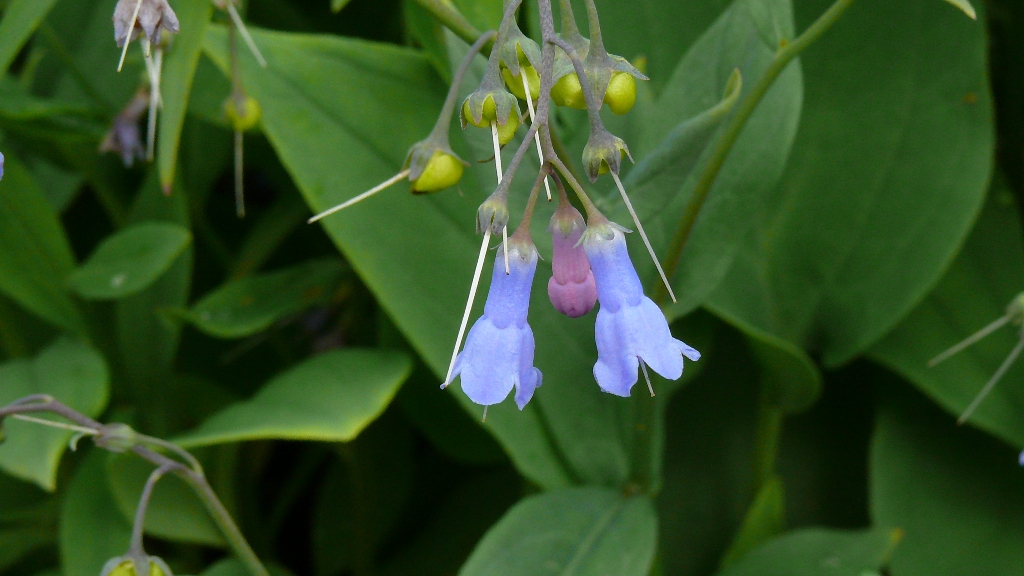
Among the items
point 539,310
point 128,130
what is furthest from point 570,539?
point 128,130

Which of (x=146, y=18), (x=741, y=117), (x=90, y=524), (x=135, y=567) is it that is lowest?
(x=90, y=524)

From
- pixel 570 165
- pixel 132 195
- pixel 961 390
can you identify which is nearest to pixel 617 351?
pixel 570 165

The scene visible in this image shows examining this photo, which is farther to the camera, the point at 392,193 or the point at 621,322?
the point at 392,193

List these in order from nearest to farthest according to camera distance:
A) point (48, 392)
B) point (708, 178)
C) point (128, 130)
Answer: point (708, 178) → point (48, 392) → point (128, 130)

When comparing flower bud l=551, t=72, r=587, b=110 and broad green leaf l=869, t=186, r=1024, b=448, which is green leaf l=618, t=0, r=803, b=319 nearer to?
flower bud l=551, t=72, r=587, b=110

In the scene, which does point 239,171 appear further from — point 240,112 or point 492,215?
point 492,215

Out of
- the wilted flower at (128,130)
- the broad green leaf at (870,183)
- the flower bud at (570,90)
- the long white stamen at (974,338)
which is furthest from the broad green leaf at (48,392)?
the long white stamen at (974,338)

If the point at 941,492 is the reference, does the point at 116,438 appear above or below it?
above
